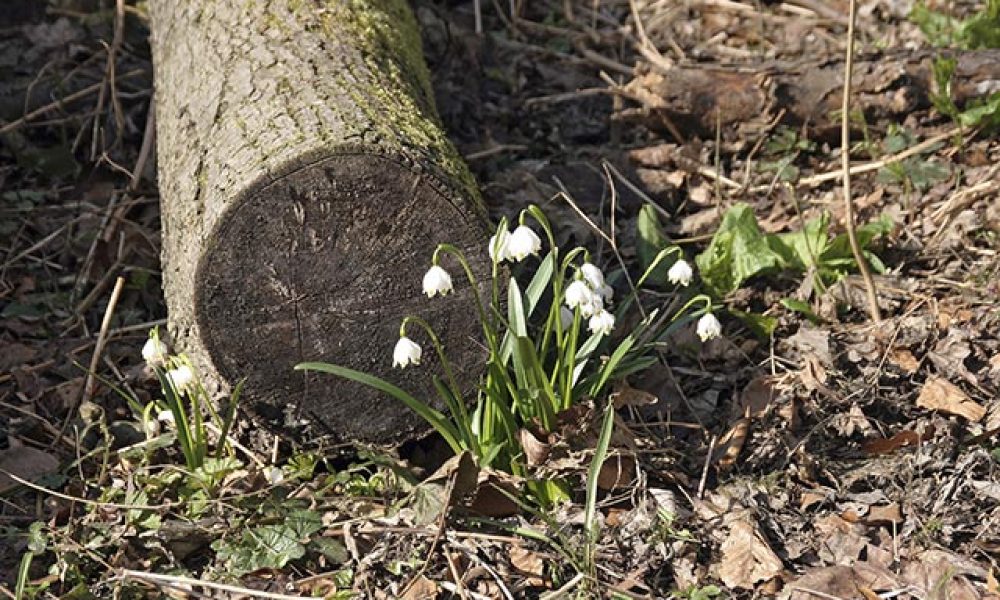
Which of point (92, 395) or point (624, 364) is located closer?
point (624, 364)

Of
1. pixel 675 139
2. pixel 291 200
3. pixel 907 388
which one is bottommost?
pixel 907 388

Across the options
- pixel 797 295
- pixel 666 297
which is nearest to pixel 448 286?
pixel 666 297

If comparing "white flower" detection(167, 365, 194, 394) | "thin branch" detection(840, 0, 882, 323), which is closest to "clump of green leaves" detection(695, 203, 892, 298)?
"thin branch" detection(840, 0, 882, 323)

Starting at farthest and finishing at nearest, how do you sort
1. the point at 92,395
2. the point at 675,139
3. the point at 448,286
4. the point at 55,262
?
the point at 675,139
the point at 55,262
the point at 92,395
the point at 448,286

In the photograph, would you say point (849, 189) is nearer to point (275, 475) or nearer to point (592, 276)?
point (592, 276)

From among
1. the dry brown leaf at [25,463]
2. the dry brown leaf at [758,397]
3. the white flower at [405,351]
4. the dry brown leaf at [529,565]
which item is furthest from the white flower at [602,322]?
the dry brown leaf at [25,463]

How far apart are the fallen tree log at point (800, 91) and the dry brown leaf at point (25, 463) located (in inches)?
101

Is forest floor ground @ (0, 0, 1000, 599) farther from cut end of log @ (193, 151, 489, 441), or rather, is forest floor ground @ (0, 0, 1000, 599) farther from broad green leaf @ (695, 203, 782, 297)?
cut end of log @ (193, 151, 489, 441)

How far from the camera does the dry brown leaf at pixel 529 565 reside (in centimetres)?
293

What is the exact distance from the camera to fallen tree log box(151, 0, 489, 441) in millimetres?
3043

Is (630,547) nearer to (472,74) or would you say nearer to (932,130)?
(932,130)

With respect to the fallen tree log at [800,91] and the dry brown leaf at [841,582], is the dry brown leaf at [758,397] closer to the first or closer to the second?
the dry brown leaf at [841,582]

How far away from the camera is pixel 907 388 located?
3480mm

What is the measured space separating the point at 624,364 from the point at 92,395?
1.71 m
